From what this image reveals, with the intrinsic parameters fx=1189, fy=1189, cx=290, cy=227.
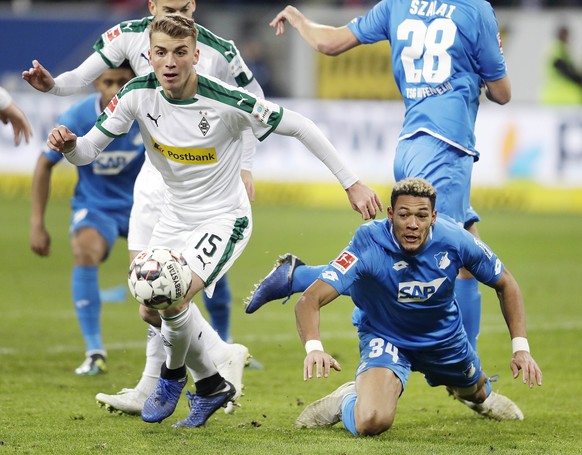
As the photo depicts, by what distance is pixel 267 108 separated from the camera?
249 inches

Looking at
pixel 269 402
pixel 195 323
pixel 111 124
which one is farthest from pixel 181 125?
pixel 269 402

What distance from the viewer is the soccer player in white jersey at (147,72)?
277 inches

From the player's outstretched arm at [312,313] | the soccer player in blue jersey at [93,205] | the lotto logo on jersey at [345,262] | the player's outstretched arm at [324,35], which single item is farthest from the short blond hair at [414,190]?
the soccer player in blue jersey at [93,205]

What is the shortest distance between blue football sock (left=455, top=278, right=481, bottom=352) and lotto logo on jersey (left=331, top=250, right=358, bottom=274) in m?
1.43

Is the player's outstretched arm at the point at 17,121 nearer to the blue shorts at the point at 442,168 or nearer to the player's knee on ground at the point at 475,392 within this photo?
the blue shorts at the point at 442,168

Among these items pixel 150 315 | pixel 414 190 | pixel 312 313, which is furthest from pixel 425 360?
pixel 150 315

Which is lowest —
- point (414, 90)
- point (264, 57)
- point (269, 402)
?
point (269, 402)

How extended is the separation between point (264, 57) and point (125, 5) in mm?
3085

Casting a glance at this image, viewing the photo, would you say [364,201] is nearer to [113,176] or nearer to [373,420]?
[373,420]

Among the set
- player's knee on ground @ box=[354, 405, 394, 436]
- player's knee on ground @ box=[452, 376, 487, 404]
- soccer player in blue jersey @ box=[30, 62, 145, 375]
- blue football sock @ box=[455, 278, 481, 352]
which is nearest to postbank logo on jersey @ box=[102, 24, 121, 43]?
soccer player in blue jersey @ box=[30, 62, 145, 375]

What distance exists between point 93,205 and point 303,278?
8.75 ft

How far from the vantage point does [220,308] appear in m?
8.69

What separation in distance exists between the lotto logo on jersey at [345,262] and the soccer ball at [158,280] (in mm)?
784

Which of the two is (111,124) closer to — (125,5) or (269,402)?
(269,402)
